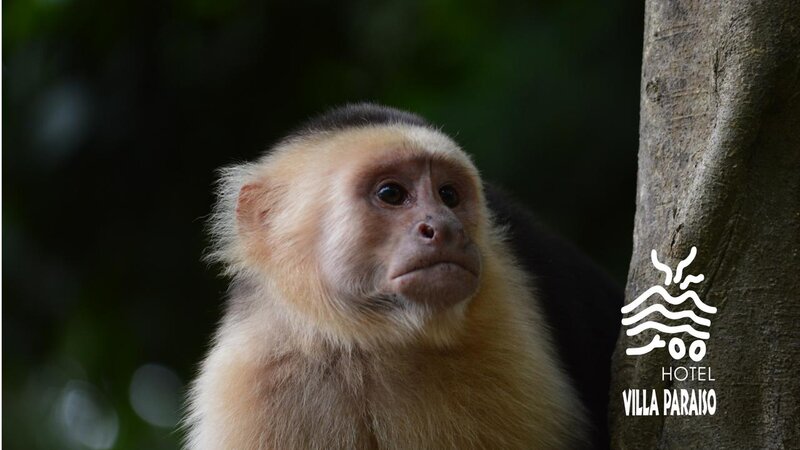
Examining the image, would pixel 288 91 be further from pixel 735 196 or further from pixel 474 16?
pixel 735 196

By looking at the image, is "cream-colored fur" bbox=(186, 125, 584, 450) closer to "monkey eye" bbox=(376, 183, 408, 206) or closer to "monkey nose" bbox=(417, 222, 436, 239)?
"monkey eye" bbox=(376, 183, 408, 206)

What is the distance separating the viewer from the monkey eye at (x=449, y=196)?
4418 millimetres

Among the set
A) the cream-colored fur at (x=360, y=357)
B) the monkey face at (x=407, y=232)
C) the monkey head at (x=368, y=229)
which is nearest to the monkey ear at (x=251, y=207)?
the monkey head at (x=368, y=229)

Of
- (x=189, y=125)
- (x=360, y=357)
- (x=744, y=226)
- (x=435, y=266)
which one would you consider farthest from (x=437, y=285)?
(x=189, y=125)

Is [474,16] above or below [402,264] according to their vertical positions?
above

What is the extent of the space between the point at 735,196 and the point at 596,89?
3.82 meters

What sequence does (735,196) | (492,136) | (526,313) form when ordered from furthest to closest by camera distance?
(492,136)
(526,313)
(735,196)

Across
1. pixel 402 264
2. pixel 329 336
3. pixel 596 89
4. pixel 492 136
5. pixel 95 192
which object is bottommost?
pixel 329 336

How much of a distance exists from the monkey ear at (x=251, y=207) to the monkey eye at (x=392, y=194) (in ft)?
2.22

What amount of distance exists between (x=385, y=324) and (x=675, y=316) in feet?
3.68

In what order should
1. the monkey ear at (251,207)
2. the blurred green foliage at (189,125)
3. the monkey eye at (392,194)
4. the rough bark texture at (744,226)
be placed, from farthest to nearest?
the blurred green foliage at (189,125) < the monkey ear at (251,207) < the monkey eye at (392,194) < the rough bark texture at (744,226)

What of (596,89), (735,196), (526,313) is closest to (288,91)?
(596,89)

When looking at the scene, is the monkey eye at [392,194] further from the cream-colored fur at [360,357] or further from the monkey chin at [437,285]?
the monkey chin at [437,285]

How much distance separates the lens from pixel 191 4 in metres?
7.66
